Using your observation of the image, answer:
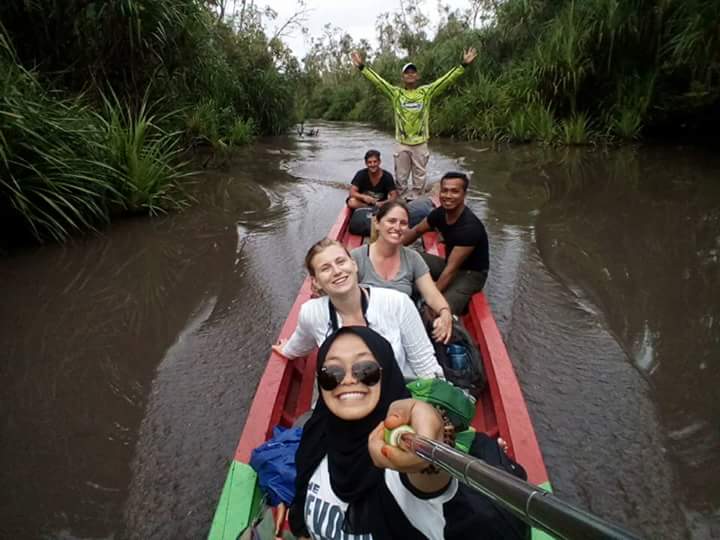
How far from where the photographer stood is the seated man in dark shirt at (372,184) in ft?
17.2

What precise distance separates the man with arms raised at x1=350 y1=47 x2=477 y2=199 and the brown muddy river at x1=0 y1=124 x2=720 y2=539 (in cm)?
103

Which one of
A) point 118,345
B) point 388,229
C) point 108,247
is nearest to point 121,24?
point 108,247

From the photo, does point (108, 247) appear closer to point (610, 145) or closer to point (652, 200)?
point (652, 200)

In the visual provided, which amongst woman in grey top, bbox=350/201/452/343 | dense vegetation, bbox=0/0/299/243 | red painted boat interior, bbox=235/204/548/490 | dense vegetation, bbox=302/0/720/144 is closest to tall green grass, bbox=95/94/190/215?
dense vegetation, bbox=0/0/299/243

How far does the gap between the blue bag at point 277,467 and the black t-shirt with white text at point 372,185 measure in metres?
3.78

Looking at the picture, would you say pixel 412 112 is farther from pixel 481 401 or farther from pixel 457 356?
pixel 481 401

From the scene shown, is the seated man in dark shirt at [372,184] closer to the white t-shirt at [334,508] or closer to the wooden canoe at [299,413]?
the wooden canoe at [299,413]

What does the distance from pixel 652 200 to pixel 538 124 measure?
17.1 feet

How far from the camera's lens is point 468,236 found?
318cm

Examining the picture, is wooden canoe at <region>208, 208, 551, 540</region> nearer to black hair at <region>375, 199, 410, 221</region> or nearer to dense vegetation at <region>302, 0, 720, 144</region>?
black hair at <region>375, 199, 410, 221</region>

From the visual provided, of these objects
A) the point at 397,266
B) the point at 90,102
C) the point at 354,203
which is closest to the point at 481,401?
the point at 397,266

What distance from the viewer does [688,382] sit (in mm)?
2900

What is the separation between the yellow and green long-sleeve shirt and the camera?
6.18 meters

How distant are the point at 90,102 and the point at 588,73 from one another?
919 cm
